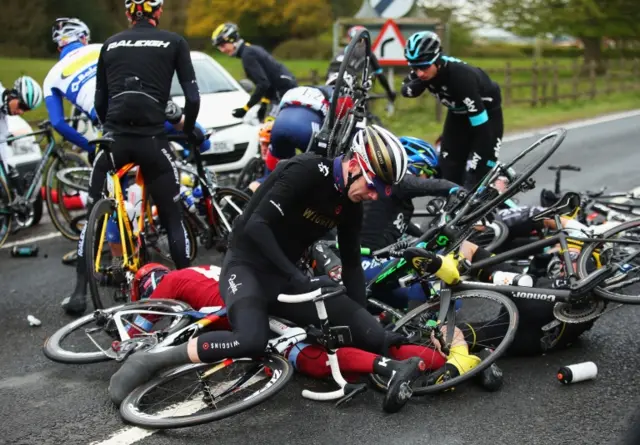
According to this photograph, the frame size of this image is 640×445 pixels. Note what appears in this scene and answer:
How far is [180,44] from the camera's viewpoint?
6359 mm

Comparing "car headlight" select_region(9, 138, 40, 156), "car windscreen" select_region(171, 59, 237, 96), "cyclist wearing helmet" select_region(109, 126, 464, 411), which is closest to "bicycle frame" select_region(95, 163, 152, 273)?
"cyclist wearing helmet" select_region(109, 126, 464, 411)

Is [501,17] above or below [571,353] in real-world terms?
below

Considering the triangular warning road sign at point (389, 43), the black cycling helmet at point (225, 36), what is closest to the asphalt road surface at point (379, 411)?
the black cycling helmet at point (225, 36)

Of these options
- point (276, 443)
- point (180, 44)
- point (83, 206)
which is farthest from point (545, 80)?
point (276, 443)

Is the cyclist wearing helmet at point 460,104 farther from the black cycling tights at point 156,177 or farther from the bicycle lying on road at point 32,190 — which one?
the bicycle lying on road at point 32,190

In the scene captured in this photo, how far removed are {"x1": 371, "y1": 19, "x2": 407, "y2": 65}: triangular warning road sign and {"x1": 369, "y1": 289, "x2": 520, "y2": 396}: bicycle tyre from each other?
35.6 ft

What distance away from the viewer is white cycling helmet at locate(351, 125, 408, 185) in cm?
459

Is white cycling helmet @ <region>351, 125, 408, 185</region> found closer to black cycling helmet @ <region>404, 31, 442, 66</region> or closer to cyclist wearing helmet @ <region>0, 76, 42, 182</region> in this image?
black cycling helmet @ <region>404, 31, 442, 66</region>

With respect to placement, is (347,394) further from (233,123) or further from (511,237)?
(233,123)

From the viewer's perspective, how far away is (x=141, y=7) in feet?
20.6

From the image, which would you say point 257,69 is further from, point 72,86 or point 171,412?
point 171,412

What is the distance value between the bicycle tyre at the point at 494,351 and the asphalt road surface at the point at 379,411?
0.30 feet

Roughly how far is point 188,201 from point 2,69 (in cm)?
1159

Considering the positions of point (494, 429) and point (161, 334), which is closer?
point (494, 429)
